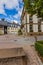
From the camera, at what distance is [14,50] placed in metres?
6.62

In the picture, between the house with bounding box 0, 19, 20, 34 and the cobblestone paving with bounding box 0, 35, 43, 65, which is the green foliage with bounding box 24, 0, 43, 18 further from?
the house with bounding box 0, 19, 20, 34

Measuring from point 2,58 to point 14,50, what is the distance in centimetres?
60

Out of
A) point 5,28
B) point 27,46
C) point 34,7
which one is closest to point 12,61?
point 34,7

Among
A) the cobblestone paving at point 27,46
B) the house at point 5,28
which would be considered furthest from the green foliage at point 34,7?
the house at point 5,28

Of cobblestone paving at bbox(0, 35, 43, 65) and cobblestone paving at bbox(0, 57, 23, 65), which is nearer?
cobblestone paving at bbox(0, 57, 23, 65)

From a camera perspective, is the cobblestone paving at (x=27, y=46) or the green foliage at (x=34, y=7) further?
the green foliage at (x=34, y=7)

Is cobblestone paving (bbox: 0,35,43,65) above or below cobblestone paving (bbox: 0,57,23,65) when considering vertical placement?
below

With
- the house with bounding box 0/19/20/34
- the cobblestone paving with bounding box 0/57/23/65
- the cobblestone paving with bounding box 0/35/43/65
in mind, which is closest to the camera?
the cobblestone paving with bounding box 0/57/23/65

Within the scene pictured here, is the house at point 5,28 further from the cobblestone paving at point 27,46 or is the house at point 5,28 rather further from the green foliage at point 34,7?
the green foliage at point 34,7

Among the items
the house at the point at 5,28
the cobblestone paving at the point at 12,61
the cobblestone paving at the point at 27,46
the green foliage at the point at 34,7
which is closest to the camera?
the cobblestone paving at the point at 12,61

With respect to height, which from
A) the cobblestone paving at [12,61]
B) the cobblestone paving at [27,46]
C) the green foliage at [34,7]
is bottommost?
the cobblestone paving at [27,46]

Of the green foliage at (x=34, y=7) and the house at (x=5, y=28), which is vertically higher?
the green foliage at (x=34, y=7)

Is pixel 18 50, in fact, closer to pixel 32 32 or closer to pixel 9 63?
pixel 9 63

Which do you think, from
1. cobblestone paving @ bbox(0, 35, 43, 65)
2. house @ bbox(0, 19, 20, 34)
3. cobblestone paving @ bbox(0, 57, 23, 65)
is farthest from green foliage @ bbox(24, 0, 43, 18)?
house @ bbox(0, 19, 20, 34)
